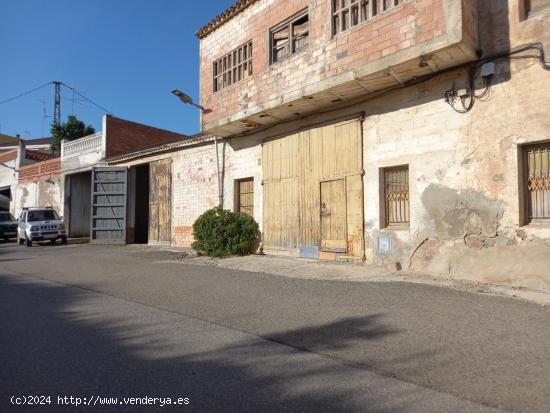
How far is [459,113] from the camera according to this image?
7855 mm

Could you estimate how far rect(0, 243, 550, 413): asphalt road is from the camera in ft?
10.3

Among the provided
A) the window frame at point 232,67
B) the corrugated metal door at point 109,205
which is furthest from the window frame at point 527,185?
the corrugated metal door at point 109,205

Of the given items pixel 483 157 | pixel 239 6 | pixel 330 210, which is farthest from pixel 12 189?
pixel 483 157

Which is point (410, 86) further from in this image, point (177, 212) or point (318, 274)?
point (177, 212)

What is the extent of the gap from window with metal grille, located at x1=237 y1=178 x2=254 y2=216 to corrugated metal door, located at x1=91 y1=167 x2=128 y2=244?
23.0 ft

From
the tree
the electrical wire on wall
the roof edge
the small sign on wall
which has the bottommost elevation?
the small sign on wall

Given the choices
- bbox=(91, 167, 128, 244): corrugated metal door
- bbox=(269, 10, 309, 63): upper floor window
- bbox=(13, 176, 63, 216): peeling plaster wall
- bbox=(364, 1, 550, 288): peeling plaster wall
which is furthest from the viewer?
bbox=(13, 176, 63, 216): peeling plaster wall

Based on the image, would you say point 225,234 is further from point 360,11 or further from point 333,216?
point 360,11

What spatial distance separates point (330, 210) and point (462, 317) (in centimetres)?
540

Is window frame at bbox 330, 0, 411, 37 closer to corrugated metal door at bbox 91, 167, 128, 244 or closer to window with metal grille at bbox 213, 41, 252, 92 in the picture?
window with metal grille at bbox 213, 41, 252, 92

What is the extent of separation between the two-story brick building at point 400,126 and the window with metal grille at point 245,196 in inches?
21.9

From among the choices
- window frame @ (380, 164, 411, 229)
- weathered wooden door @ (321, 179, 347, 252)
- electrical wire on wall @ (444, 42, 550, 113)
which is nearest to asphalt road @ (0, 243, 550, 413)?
window frame @ (380, 164, 411, 229)

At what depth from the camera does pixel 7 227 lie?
883 inches

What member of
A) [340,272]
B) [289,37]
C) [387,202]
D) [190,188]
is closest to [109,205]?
[190,188]
